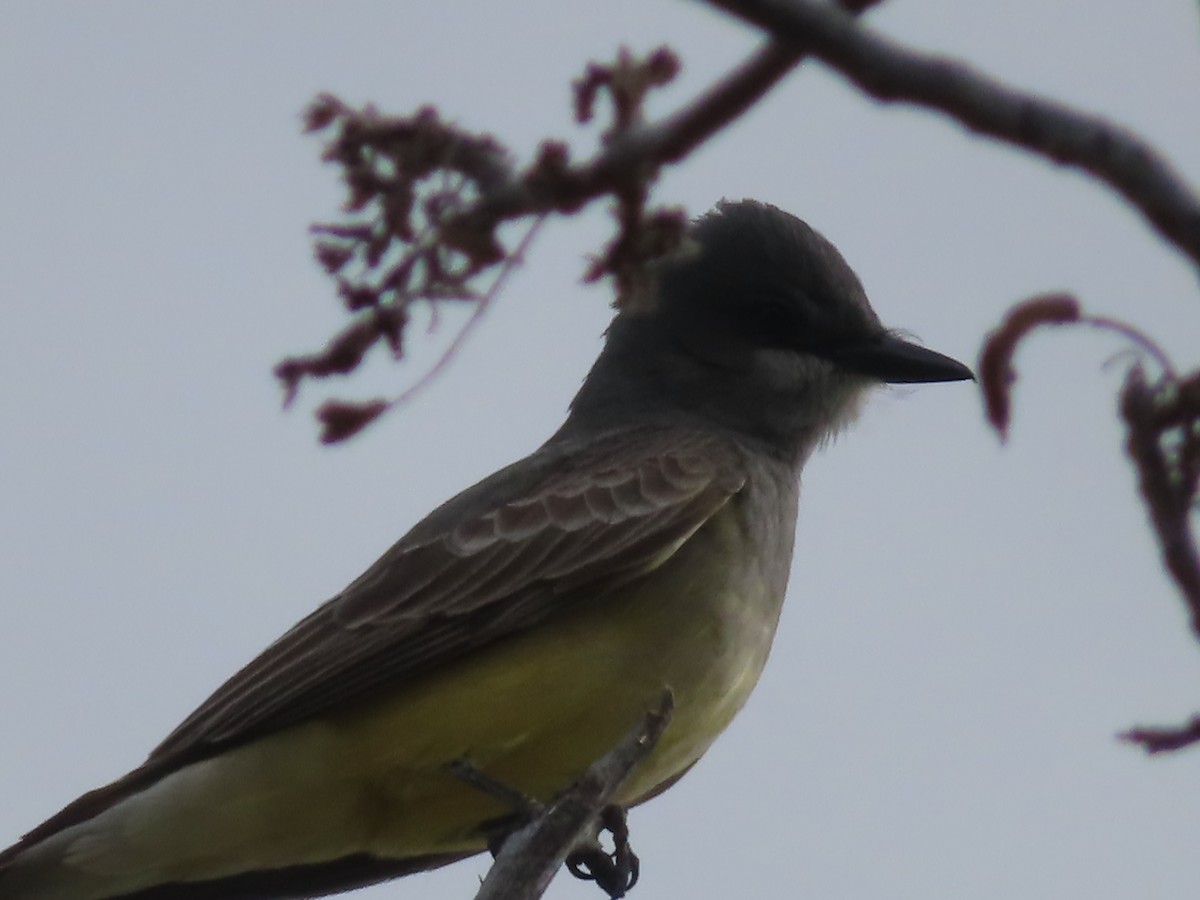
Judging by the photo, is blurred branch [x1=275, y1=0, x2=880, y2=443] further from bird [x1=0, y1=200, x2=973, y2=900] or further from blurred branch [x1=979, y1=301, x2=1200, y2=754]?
bird [x1=0, y1=200, x2=973, y2=900]

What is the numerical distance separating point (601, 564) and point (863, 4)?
4826 millimetres

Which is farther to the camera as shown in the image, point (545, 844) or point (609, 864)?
point (609, 864)

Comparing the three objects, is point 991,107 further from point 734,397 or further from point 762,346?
point 762,346

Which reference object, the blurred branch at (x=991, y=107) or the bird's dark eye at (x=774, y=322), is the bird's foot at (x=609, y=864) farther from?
the blurred branch at (x=991, y=107)

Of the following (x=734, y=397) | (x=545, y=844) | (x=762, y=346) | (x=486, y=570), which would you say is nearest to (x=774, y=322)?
(x=762, y=346)

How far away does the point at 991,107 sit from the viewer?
156 cm

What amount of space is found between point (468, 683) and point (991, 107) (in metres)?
4.48

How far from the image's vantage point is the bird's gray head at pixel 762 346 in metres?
7.41

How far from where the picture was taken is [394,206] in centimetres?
201

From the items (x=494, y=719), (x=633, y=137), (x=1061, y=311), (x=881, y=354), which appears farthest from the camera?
(x=881, y=354)

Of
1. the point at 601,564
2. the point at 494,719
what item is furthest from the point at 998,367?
the point at 601,564

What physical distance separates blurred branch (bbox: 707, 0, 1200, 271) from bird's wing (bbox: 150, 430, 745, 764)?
15.0 feet

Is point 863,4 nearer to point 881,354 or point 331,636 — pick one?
point 331,636

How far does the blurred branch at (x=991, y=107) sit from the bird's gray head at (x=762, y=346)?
5751 millimetres
